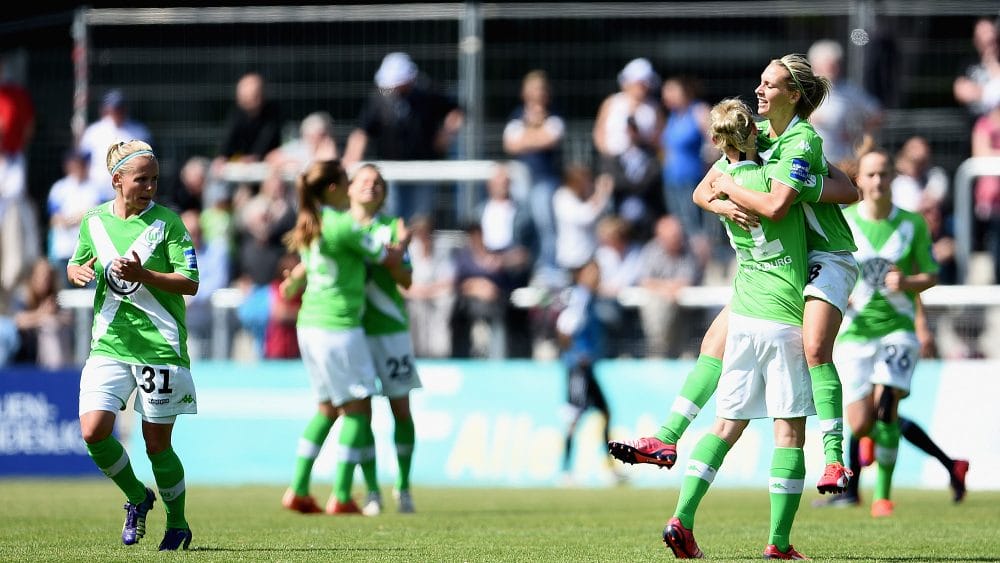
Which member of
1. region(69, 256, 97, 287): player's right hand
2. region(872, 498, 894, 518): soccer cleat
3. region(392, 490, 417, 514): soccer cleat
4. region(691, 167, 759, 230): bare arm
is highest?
region(691, 167, 759, 230): bare arm

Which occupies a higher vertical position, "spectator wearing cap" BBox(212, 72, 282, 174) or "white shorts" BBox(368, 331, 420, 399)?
"spectator wearing cap" BBox(212, 72, 282, 174)

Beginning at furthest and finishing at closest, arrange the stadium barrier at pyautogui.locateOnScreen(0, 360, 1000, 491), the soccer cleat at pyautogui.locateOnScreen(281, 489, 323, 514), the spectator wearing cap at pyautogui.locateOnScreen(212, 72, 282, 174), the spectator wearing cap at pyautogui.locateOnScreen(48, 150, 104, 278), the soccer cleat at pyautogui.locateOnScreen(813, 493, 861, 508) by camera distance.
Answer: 1. the spectator wearing cap at pyautogui.locateOnScreen(48, 150, 104, 278)
2. the spectator wearing cap at pyautogui.locateOnScreen(212, 72, 282, 174)
3. the stadium barrier at pyautogui.locateOnScreen(0, 360, 1000, 491)
4. the soccer cleat at pyautogui.locateOnScreen(813, 493, 861, 508)
5. the soccer cleat at pyautogui.locateOnScreen(281, 489, 323, 514)

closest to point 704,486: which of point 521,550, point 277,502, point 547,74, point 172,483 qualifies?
point 521,550

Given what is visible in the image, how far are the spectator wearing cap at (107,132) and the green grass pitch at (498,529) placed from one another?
5.43 metres

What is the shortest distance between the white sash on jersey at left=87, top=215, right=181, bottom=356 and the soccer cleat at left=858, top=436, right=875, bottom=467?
605cm

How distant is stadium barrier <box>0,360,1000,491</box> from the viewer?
1628 centimetres

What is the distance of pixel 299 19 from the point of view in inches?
745

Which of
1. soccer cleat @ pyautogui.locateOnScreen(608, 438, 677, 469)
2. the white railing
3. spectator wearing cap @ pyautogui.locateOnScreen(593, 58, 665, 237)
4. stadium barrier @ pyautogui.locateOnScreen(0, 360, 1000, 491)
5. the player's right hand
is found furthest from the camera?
spectator wearing cap @ pyautogui.locateOnScreen(593, 58, 665, 237)

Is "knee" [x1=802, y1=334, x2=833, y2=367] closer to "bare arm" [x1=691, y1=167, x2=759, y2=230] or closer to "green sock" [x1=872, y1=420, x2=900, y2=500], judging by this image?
"bare arm" [x1=691, y1=167, x2=759, y2=230]

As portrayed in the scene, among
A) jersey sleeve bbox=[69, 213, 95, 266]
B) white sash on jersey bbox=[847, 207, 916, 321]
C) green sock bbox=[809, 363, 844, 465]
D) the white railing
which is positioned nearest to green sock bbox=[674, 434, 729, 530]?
green sock bbox=[809, 363, 844, 465]

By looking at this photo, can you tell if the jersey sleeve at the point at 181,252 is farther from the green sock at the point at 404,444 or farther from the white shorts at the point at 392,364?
the green sock at the point at 404,444

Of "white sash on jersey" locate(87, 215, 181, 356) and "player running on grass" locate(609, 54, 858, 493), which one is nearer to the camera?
"player running on grass" locate(609, 54, 858, 493)

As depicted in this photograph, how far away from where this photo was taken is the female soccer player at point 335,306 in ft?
40.0

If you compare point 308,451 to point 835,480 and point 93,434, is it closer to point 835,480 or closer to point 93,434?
point 93,434
